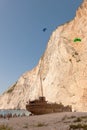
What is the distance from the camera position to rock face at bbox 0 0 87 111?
75.7 m

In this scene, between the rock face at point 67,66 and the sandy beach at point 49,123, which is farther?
the rock face at point 67,66

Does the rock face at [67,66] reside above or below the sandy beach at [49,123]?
above

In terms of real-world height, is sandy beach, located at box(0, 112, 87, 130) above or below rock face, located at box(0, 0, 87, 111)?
below

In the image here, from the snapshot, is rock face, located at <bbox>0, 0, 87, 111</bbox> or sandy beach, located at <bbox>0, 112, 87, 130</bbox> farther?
rock face, located at <bbox>0, 0, 87, 111</bbox>

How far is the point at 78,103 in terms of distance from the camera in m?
72.4

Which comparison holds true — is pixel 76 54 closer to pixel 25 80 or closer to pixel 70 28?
pixel 70 28

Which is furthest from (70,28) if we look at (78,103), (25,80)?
(25,80)

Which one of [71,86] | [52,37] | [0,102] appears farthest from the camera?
[0,102]

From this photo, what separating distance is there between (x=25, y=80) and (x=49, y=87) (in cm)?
4699

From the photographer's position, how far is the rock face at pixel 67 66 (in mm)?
75688

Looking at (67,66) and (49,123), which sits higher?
(67,66)

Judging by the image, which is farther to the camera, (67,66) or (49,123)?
(67,66)

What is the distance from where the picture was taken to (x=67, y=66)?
83375 mm

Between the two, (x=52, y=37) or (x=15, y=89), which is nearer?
(x=52, y=37)
